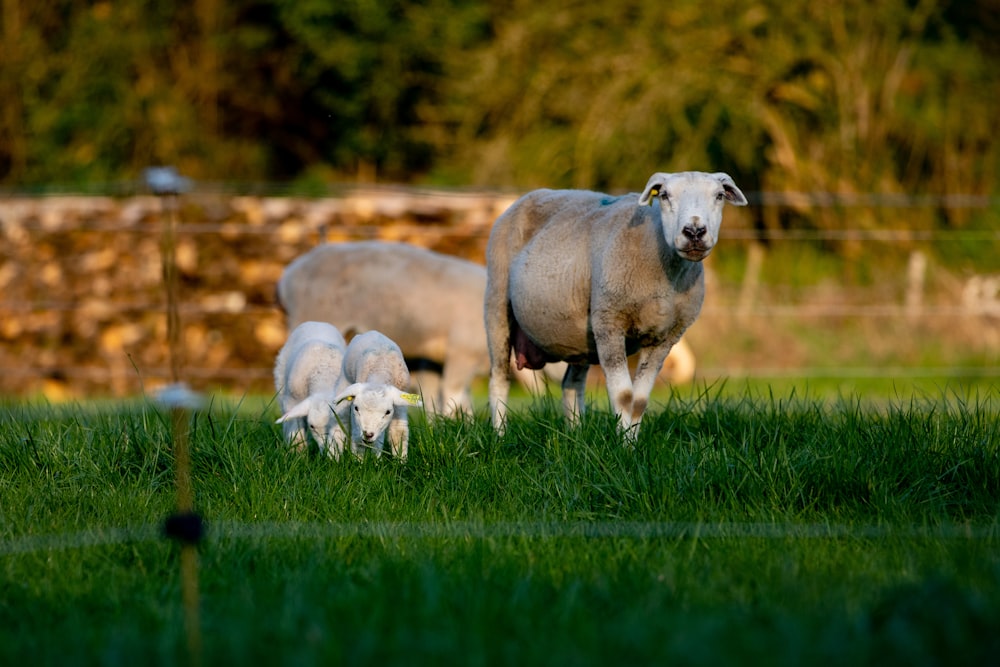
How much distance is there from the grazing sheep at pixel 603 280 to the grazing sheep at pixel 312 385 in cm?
74

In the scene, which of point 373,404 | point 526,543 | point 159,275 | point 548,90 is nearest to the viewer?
point 526,543

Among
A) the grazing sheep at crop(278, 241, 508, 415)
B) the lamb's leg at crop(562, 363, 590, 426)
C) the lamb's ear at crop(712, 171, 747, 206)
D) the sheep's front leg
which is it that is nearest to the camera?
the lamb's ear at crop(712, 171, 747, 206)

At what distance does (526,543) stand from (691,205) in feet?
5.55

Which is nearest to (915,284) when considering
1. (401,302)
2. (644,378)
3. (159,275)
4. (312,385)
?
(401,302)

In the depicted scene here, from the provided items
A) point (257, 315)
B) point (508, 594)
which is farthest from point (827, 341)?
point (508, 594)

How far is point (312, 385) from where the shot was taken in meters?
5.29

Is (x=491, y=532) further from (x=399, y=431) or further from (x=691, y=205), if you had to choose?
(x=691, y=205)

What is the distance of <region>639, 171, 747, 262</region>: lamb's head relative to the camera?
4770mm

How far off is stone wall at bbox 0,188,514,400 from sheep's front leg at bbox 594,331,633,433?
20.7ft

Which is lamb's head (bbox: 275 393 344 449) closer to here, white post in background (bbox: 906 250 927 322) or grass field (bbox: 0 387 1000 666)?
grass field (bbox: 0 387 1000 666)

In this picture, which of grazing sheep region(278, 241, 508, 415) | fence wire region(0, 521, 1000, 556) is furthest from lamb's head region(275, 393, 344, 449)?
grazing sheep region(278, 241, 508, 415)

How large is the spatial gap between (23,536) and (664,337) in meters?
2.77

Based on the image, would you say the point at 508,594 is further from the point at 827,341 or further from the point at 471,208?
the point at 827,341

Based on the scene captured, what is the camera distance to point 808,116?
50.3 feet
